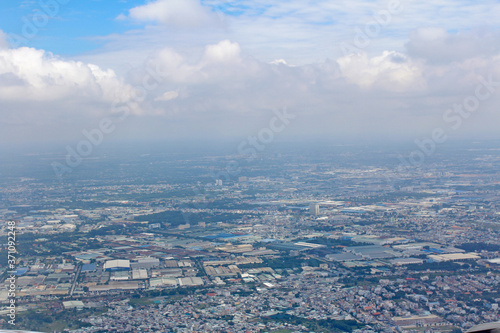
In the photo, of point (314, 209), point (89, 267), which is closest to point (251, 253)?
point (89, 267)

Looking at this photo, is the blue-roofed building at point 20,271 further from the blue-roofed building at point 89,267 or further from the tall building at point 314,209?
the tall building at point 314,209

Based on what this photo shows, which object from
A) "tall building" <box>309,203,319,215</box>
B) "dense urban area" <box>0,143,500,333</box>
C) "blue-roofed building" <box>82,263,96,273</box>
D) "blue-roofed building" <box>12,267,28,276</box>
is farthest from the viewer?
"tall building" <box>309,203,319,215</box>

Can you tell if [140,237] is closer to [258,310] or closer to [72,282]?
[72,282]

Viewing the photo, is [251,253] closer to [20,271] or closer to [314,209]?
[20,271]

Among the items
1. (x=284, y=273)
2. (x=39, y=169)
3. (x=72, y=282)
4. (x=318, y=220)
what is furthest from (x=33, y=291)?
(x=39, y=169)

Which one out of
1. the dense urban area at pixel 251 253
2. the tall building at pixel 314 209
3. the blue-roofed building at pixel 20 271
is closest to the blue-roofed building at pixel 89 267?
the dense urban area at pixel 251 253

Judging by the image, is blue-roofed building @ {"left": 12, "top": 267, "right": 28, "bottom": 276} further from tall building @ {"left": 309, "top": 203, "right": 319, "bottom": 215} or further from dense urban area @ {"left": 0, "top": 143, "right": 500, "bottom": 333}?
tall building @ {"left": 309, "top": 203, "right": 319, "bottom": 215}

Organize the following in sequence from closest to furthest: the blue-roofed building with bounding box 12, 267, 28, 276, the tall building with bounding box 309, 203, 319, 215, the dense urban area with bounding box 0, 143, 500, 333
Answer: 1. the dense urban area with bounding box 0, 143, 500, 333
2. the blue-roofed building with bounding box 12, 267, 28, 276
3. the tall building with bounding box 309, 203, 319, 215

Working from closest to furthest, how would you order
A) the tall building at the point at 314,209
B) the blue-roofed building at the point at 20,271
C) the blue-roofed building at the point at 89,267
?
the blue-roofed building at the point at 20,271, the blue-roofed building at the point at 89,267, the tall building at the point at 314,209

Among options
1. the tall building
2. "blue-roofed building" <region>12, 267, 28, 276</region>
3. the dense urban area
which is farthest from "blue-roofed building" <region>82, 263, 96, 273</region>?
the tall building
